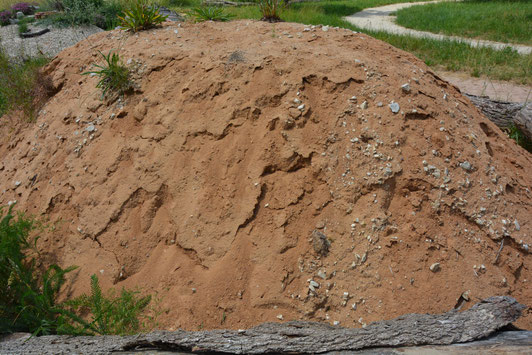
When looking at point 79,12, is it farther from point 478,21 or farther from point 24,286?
point 478,21

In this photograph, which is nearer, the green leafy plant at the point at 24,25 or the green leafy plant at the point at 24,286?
the green leafy plant at the point at 24,286

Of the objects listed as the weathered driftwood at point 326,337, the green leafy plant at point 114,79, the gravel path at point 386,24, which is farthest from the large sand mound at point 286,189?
the gravel path at point 386,24

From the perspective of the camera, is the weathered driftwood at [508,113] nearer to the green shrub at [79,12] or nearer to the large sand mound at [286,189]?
the large sand mound at [286,189]

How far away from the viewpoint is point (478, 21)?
11.1 metres

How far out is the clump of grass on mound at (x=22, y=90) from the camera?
4453 millimetres

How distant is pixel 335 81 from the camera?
126 inches

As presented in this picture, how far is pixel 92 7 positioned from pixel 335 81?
25.6 ft

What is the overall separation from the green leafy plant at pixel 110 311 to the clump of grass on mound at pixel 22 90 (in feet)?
8.47

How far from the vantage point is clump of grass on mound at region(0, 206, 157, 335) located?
260cm

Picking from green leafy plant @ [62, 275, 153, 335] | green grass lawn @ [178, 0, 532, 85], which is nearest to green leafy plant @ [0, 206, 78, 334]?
green leafy plant @ [62, 275, 153, 335]

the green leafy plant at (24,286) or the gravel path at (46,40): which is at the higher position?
the gravel path at (46,40)

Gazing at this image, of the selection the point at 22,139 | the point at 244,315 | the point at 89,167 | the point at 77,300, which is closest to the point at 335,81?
the point at 244,315

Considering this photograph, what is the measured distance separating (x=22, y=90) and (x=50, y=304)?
113 inches

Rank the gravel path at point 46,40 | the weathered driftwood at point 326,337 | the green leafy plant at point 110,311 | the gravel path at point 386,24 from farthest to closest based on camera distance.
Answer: the gravel path at point 386,24
the gravel path at point 46,40
the green leafy plant at point 110,311
the weathered driftwood at point 326,337
